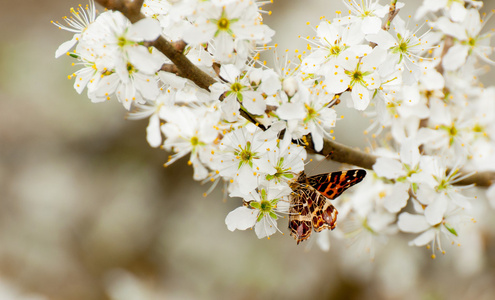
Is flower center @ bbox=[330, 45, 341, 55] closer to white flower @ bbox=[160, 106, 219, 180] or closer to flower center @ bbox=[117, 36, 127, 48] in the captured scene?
white flower @ bbox=[160, 106, 219, 180]

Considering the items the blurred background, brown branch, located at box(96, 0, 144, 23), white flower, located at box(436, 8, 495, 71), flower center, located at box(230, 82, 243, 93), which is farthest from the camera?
the blurred background

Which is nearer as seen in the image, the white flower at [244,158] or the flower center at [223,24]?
the flower center at [223,24]

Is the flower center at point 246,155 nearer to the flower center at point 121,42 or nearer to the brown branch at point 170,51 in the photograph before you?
the brown branch at point 170,51

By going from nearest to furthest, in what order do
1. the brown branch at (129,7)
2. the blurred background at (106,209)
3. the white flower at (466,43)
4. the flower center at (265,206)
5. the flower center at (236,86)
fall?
the brown branch at (129,7) < the flower center at (236,86) < the flower center at (265,206) < the white flower at (466,43) < the blurred background at (106,209)

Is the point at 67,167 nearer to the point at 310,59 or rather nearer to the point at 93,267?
the point at 93,267

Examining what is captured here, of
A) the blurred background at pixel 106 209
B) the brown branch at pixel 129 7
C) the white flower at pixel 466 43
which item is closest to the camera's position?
the brown branch at pixel 129 7

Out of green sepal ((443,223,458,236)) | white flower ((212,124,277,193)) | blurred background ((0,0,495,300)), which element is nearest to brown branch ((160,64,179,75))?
white flower ((212,124,277,193))

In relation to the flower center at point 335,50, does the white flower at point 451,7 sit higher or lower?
lower

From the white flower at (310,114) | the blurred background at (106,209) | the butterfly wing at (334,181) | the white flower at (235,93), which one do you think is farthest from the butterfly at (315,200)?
the blurred background at (106,209)
